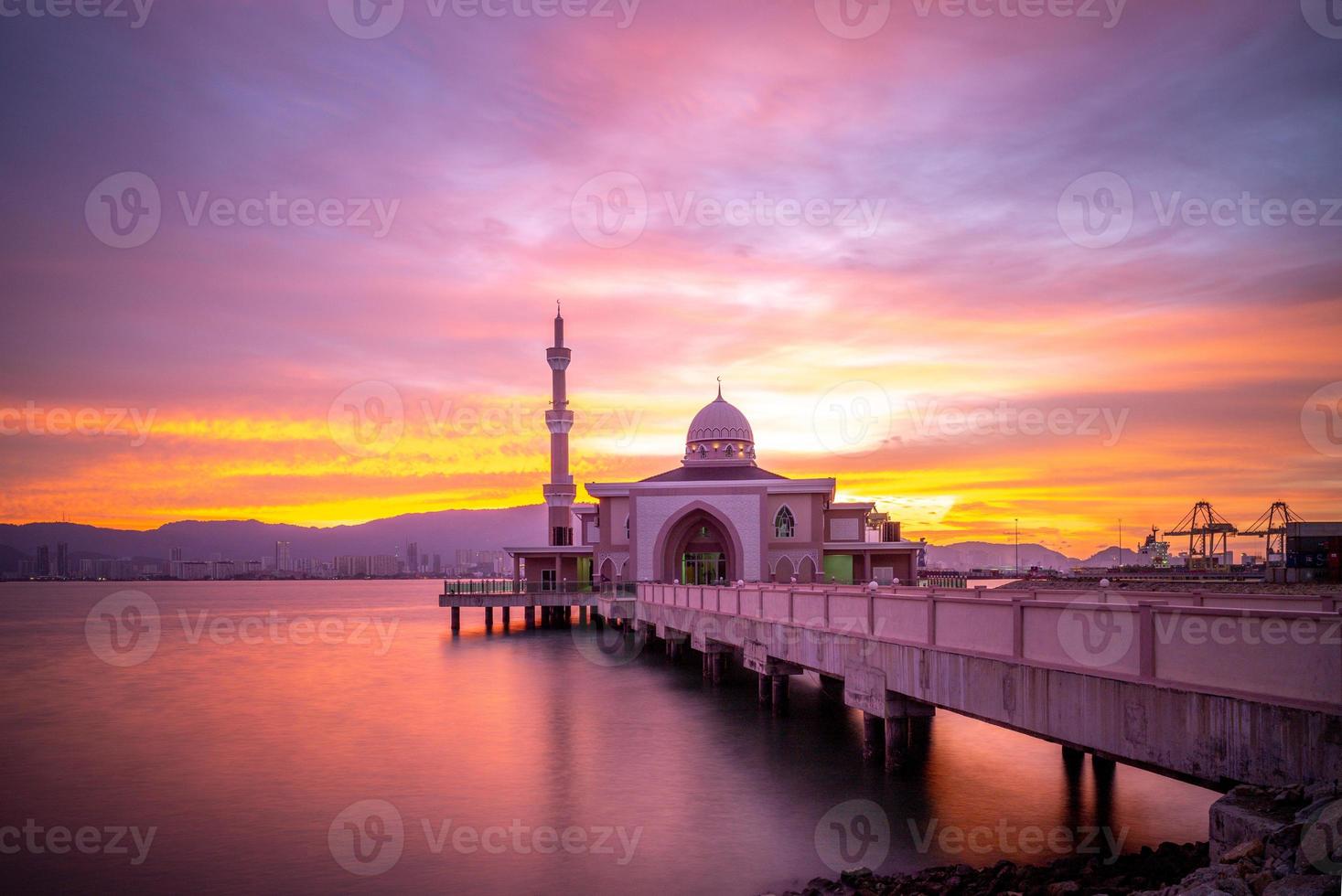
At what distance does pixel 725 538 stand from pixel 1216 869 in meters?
44.7

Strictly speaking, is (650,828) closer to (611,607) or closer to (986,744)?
(986,744)

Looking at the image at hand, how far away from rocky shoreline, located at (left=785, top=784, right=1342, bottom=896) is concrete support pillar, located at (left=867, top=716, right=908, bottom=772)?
16.1 ft

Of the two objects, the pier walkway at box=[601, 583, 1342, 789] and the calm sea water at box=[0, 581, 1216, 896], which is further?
the calm sea water at box=[0, 581, 1216, 896]

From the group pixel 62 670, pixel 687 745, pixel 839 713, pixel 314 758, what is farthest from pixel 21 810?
pixel 62 670

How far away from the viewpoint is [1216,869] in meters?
7.81

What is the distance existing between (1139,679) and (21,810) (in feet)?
59.4

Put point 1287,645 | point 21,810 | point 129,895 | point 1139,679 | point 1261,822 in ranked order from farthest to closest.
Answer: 1. point 21,810
2. point 129,895
3. point 1139,679
4. point 1287,645
5. point 1261,822

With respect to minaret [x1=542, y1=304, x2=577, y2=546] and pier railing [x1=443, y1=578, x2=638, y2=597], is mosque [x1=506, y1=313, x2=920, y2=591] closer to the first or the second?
pier railing [x1=443, y1=578, x2=638, y2=597]

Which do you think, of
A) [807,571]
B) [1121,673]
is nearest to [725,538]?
[807,571]

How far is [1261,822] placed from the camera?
7809mm

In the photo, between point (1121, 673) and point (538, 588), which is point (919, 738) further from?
point (538, 588)

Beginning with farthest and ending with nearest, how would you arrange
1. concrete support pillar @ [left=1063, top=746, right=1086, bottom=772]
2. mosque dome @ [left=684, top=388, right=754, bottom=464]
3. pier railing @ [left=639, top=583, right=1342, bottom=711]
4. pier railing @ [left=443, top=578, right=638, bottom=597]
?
mosque dome @ [left=684, top=388, right=754, bottom=464]
pier railing @ [left=443, top=578, right=638, bottom=597]
concrete support pillar @ [left=1063, top=746, right=1086, bottom=772]
pier railing @ [left=639, top=583, right=1342, bottom=711]

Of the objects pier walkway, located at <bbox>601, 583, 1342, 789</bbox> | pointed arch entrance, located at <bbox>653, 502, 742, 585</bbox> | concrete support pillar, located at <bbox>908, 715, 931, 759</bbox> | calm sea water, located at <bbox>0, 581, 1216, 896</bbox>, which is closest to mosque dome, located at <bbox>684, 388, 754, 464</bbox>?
pointed arch entrance, located at <bbox>653, 502, 742, 585</bbox>

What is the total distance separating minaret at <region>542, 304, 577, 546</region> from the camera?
6675 centimetres
